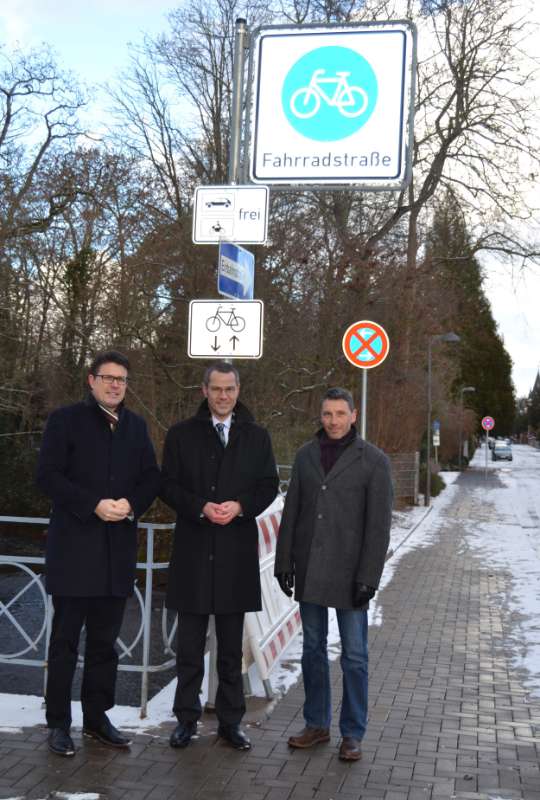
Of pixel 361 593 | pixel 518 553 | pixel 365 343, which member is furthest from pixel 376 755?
pixel 518 553

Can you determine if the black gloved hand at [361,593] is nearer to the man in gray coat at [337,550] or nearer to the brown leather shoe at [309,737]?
the man in gray coat at [337,550]

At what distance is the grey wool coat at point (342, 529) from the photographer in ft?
16.1

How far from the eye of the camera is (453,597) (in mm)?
10711

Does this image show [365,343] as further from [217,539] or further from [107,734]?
[107,734]

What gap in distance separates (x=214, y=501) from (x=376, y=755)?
61.1 inches

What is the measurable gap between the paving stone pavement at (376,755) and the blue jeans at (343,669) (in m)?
0.17

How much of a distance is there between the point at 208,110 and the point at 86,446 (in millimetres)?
19685

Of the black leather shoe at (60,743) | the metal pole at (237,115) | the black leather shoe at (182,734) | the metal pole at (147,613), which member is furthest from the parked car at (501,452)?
the black leather shoe at (60,743)

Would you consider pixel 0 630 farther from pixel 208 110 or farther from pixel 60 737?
pixel 208 110

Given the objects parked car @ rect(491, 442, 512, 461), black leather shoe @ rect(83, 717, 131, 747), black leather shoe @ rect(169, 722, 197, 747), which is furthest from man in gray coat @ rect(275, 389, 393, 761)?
parked car @ rect(491, 442, 512, 461)

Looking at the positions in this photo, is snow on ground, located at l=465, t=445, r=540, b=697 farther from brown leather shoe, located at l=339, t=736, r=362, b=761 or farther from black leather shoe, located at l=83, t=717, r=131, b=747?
black leather shoe, located at l=83, t=717, r=131, b=747

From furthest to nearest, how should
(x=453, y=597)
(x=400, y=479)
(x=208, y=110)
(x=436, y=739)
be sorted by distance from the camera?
1. (x=400, y=479)
2. (x=208, y=110)
3. (x=453, y=597)
4. (x=436, y=739)

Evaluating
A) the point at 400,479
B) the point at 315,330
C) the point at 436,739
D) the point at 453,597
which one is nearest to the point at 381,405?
the point at 400,479

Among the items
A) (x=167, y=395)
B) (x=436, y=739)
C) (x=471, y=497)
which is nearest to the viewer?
(x=436, y=739)
